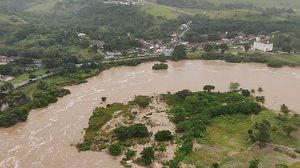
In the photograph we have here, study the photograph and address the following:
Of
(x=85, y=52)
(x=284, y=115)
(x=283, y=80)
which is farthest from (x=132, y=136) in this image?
(x=85, y=52)

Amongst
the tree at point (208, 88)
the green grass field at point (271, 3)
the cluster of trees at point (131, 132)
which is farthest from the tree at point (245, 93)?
the green grass field at point (271, 3)

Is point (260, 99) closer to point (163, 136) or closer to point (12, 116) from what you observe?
point (163, 136)

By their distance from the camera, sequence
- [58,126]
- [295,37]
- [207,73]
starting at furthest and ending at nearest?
[295,37], [207,73], [58,126]

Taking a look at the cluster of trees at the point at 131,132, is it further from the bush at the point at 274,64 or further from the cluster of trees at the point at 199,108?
the bush at the point at 274,64

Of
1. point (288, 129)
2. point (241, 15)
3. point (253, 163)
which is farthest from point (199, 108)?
point (241, 15)

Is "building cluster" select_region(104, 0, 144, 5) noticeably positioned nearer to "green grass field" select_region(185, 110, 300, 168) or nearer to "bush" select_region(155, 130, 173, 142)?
"green grass field" select_region(185, 110, 300, 168)

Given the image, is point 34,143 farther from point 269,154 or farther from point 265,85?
point 265,85

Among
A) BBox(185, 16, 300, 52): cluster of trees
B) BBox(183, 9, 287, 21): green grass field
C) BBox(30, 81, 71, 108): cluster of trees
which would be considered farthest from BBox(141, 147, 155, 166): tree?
BBox(183, 9, 287, 21): green grass field
